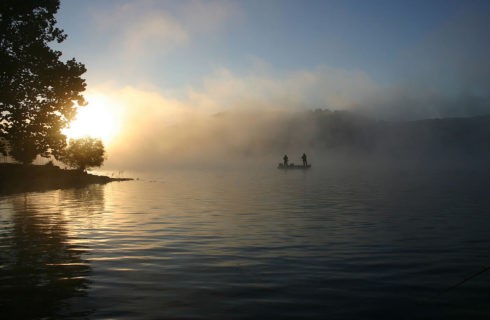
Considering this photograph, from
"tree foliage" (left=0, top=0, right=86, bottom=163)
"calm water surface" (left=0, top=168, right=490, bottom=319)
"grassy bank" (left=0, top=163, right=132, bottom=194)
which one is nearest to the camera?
"calm water surface" (left=0, top=168, right=490, bottom=319)

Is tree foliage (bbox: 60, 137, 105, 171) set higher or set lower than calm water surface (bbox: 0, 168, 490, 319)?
higher

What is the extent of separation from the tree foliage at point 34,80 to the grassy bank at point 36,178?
57.7 feet

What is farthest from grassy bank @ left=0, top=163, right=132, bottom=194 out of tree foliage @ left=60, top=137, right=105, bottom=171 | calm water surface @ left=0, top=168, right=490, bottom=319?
calm water surface @ left=0, top=168, right=490, bottom=319

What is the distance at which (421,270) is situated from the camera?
41.9 feet

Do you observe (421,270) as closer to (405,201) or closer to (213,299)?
(213,299)

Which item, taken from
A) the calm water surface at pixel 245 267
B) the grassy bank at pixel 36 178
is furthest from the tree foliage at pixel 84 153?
the calm water surface at pixel 245 267

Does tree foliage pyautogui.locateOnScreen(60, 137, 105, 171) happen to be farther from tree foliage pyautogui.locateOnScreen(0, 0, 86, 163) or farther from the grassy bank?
tree foliage pyautogui.locateOnScreen(0, 0, 86, 163)

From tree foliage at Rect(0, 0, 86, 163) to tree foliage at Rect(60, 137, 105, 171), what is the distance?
178 ft

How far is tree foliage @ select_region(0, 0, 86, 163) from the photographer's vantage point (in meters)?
35.2

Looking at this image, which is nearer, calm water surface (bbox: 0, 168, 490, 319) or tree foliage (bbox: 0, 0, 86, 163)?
calm water surface (bbox: 0, 168, 490, 319)

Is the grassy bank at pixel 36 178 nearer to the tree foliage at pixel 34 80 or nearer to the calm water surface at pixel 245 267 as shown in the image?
the tree foliage at pixel 34 80

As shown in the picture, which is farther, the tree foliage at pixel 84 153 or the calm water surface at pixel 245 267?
the tree foliage at pixel 84 153

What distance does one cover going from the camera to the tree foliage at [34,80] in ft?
115

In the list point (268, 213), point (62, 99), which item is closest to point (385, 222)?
point (268, 213)
